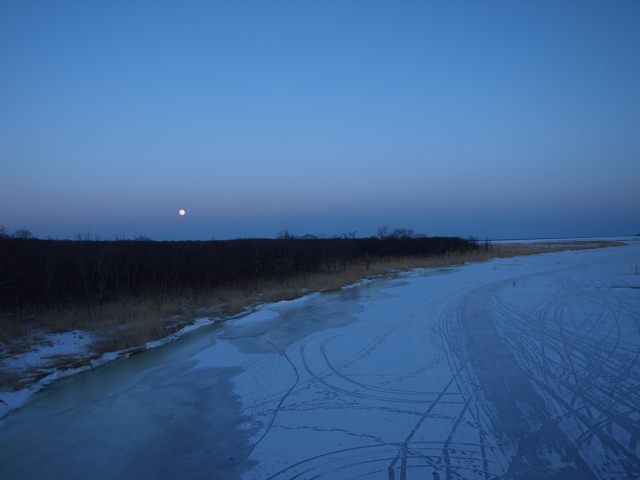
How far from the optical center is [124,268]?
1784cm

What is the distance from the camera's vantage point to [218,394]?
6.82m

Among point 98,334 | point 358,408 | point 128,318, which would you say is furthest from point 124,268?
point 358,408

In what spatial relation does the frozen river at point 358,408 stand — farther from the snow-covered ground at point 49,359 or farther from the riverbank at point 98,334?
the riverbank at point 98,334

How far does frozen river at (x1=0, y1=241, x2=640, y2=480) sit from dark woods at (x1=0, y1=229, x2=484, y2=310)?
6.79 meters

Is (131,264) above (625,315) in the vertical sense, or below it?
above

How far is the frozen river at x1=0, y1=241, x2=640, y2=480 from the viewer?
434cm

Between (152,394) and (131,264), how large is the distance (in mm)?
12671

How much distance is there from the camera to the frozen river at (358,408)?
4340mm

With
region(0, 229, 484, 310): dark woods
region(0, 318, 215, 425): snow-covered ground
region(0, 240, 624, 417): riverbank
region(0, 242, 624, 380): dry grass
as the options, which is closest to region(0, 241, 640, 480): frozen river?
region(0, 318, 215, 425): snow-covered ground

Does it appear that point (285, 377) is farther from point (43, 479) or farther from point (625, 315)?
point (625, 315)

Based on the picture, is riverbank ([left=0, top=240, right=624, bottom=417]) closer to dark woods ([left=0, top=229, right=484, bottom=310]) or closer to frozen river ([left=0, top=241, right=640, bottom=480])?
frozen river ([left=0, top=241, right=640, bottom=480])

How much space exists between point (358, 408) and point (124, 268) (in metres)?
15.3

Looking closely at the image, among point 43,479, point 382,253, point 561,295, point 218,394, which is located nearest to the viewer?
point 43,479

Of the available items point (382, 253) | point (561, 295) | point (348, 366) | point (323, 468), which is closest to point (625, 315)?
point (561, 295)
